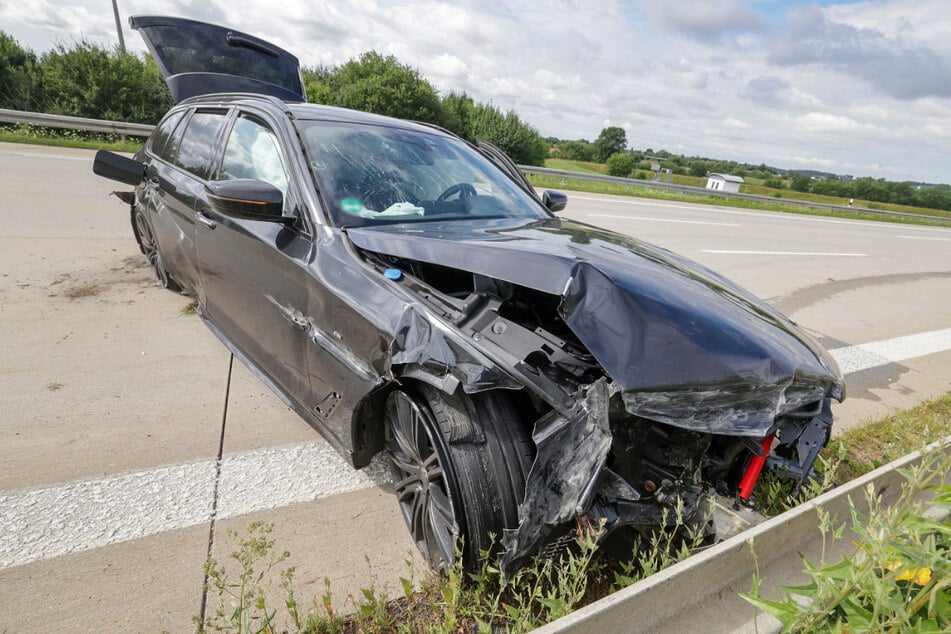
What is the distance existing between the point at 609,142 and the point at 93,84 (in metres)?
64.5

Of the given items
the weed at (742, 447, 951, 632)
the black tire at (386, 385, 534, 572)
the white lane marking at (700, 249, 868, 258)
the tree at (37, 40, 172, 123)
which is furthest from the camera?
the tree at (37, 40, 172, 123)

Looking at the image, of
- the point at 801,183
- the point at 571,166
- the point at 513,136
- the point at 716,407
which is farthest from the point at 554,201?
the point at 801,183

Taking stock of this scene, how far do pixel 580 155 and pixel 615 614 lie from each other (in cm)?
7504

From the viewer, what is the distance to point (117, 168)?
147 inches

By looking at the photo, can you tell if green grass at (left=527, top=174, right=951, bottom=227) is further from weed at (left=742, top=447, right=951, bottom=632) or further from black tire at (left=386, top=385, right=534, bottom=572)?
weed at (left=742, top=447, right=951, bottom=632)

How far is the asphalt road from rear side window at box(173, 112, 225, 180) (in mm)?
1143

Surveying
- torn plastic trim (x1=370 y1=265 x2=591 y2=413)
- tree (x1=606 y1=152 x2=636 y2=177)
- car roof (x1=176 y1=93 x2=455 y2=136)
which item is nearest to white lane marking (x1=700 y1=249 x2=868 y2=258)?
car roof (x1=176 y1=93 x2=455 y2=136)

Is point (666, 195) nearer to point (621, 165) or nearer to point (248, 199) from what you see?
point (248, 199)

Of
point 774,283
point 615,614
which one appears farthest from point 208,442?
point 774,283

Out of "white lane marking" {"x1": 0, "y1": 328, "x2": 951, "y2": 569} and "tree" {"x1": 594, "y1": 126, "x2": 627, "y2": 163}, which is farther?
"tree" {"x1": 594, "y1": 126, "x2": 627, "y2": 163}

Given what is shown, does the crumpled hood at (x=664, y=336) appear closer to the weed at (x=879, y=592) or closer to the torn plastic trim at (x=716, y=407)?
the torn plastic trim at (x=716, y=407)

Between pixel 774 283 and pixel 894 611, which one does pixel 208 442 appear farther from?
pixel 774 283

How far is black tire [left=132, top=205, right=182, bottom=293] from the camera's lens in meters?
4.22

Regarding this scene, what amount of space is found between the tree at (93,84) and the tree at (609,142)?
60.7 m
